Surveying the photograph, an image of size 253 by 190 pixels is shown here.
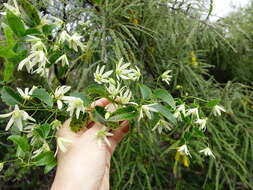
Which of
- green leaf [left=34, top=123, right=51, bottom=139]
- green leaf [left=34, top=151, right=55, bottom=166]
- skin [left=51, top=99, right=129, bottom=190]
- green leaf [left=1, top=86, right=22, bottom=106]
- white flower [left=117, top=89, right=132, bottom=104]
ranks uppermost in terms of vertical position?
white flower [left=117, top=89, right=132, bottom=104]

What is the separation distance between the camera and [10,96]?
52 cm

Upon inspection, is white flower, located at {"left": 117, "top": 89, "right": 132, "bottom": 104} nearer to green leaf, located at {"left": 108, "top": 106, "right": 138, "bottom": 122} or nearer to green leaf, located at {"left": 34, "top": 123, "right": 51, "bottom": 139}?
green leaf, located at {"left": 108, "top": 106, "right": 138, "bottom": 122}

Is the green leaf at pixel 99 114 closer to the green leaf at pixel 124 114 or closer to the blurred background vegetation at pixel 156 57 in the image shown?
the green leaf at pixel 124 114

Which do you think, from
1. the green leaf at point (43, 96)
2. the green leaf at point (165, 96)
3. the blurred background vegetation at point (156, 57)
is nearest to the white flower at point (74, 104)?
the green leaf at point (43, 96)

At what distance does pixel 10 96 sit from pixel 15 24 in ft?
0.41

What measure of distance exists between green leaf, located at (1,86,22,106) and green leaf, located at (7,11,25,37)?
0.32 ft

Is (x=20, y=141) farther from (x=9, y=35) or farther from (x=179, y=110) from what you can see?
(x=179, y=110)

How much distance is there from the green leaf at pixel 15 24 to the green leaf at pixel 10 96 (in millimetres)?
96

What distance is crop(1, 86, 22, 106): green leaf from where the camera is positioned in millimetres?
505

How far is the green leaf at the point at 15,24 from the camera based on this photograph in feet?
1.45

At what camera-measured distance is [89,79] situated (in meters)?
1.03

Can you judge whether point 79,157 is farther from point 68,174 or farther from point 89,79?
point 89,79

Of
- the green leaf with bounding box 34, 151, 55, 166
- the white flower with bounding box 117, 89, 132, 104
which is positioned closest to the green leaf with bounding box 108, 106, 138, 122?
the white flower with bounding box 117, 89, 132, 104

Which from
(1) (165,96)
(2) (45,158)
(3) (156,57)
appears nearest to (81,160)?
(2) (45,158)
